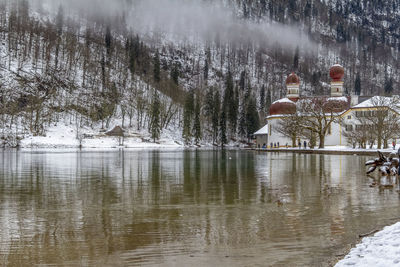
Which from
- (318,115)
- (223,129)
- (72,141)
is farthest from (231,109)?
(318,115)

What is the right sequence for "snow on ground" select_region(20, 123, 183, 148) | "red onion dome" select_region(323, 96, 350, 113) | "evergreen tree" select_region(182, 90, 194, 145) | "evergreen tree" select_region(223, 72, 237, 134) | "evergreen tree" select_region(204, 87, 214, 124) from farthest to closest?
"evergreen tree" select_region(204, 87, 214, 124) → "evergreen tree" select_region(223, 72, 237, 134) → "evergreen tree" select_region(182, 90, 194, 145) → "snow on ground" select_region(20, 123, 183, 148) → "red onion dome" select_region(323, 96, 350, 113)

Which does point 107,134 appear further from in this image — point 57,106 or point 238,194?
point 238,194

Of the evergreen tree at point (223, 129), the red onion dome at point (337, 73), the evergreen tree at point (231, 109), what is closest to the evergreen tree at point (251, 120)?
the evergreen tree at point (231, 109)

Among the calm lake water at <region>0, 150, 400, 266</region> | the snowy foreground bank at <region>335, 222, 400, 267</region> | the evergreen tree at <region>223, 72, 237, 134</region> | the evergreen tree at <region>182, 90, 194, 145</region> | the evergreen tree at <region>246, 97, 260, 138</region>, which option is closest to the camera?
the snowy foreground bank at <region>335, 222, 400, 267</region>

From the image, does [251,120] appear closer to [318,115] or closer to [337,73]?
[337,73]

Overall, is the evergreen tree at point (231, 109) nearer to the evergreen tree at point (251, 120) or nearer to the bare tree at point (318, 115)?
the evergreen tree at point (251, 120)

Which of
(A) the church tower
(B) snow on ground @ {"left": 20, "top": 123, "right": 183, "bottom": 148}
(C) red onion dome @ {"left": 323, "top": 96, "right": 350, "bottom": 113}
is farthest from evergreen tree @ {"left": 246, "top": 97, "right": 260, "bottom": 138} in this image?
(C) red onion dome @ {"left": 323, "top": 96, "right": 350, "bottom": 113}

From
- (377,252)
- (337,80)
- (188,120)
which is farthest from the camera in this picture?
(188,120)

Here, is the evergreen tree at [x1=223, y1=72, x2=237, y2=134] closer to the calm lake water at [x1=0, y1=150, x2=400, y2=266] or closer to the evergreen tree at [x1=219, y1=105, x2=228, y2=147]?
the evergreen tree at [x1=219, y1=105, x2=228, y2=147]

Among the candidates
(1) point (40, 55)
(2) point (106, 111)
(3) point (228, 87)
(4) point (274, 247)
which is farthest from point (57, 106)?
(4) point (274, 247)

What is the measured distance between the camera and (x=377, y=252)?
257 inches

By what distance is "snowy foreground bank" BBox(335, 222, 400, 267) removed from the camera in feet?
19.9

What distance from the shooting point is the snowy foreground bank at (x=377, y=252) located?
605 centimetres

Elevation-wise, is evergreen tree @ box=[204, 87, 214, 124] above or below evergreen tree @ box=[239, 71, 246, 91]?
below
